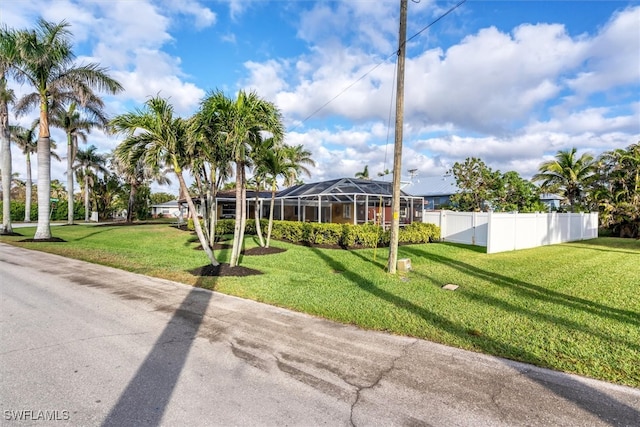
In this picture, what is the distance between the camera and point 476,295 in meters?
6.34

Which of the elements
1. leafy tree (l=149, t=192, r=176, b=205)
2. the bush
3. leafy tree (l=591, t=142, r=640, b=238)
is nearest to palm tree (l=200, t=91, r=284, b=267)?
the bush

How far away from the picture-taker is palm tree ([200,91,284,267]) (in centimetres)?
779

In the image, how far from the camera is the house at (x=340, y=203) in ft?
54.0

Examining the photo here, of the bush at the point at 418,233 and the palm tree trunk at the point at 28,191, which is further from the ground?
the palm tree trunk at the point at 28,191

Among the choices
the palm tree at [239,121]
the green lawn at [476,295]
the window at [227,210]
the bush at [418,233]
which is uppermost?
the palm tree at [239,121]

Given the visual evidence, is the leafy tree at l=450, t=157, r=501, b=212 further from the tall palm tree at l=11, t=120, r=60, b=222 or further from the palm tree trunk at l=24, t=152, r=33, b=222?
the palm tree trunk at l=24, t=152, r=33, b=222

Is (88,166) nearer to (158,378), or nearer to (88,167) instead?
(88,167)

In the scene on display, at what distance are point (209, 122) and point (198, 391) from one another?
6.62m

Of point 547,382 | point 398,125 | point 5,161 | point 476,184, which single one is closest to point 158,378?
point 547,382

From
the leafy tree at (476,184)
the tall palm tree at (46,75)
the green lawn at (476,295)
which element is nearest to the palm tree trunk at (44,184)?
the tall palm tree at (46,75)

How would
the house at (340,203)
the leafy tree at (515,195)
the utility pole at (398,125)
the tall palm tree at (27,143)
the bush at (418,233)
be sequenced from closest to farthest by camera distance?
1. the utility pole at (398,125)
2. the bush at (418,233)
3. the house at (340,203)
4. the leafy tree at (515,195)
5. the tall palm tree at (27,143)

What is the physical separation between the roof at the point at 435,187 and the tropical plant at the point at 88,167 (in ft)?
104

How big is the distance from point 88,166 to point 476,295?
3855cm

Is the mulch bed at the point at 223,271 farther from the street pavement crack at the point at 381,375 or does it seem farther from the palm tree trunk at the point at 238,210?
the street pavement crack at the point at 381,375
